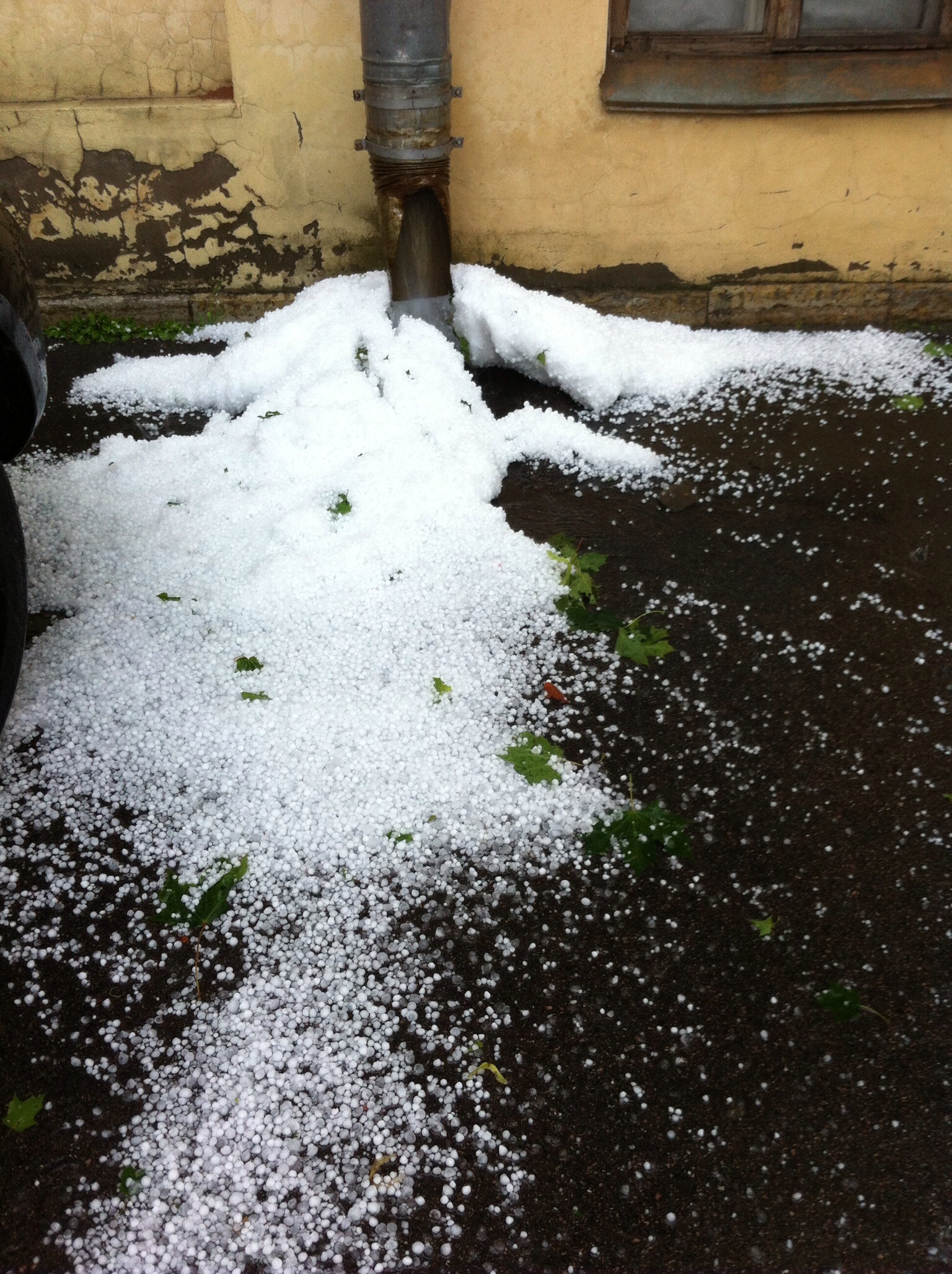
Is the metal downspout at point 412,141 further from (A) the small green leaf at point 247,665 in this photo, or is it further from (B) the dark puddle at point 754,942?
(A) the small green leaf at point 247,665

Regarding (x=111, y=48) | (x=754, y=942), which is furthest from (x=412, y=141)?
(x=754, y=942)

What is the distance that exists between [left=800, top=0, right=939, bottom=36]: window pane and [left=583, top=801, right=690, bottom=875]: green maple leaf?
353 centimetres

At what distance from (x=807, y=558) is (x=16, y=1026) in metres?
2.38

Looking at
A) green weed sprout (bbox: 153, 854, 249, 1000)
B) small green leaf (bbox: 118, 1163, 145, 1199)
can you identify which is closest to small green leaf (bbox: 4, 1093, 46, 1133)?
small green leaf (bbox: 118, 1163, 145, 1199)

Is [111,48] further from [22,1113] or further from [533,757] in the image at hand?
[22,1113]

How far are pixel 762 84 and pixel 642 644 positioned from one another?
263 cm

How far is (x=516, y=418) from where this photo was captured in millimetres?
3555

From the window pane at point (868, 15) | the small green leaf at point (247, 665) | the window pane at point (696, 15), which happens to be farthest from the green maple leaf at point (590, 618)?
the window pane at point (868, 15)

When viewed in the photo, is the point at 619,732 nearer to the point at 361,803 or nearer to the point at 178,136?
the point at 361,803

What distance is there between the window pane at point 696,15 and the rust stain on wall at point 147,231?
1.56m

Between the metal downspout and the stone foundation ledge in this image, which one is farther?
the stone foundation ledge

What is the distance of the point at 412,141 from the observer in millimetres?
3461

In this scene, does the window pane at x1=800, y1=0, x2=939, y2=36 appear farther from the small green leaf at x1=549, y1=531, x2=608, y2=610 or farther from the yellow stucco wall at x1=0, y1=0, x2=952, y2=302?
the small green leaf at x1=549, y1=531, x2=608, y2=610

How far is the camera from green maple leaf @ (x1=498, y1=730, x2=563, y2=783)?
2.27m
